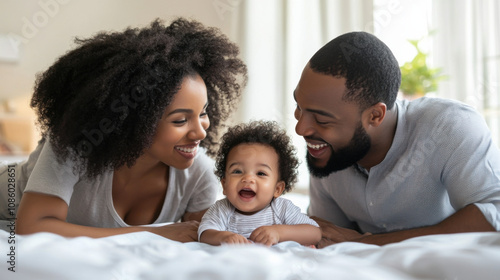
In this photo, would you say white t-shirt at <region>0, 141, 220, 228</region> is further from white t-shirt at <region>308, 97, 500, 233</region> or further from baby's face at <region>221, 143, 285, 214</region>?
white t-shirt at <region>308, 97, 500, 233</region>

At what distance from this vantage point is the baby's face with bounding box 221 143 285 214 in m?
1.45

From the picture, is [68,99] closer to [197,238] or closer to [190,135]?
[190,135]

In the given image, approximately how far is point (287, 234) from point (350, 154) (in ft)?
1.18

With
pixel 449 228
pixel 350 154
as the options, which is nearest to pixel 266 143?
pixel 350 154

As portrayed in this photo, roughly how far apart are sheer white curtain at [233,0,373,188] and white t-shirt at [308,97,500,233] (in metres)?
2.25

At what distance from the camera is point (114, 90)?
5.02ft

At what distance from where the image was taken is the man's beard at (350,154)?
153 centimetres

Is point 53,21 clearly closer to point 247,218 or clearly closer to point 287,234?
point 247,218

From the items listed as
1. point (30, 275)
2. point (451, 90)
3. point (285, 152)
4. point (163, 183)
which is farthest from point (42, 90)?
point (451, 90)

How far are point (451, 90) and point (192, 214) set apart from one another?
8.26 ft

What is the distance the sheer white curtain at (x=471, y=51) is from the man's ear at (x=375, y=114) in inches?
79.3

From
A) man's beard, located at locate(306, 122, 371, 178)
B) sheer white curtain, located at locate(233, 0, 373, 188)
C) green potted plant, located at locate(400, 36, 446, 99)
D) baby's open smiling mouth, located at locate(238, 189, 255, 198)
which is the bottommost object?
baby's open smiling mouth, located at locate(238, 189, 255, 198)

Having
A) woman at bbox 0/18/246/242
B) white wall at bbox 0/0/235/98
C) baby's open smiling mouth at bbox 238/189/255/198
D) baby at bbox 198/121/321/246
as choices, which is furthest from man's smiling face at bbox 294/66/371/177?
white wall at bbox 0/0/235/98

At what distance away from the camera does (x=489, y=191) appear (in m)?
1.35
